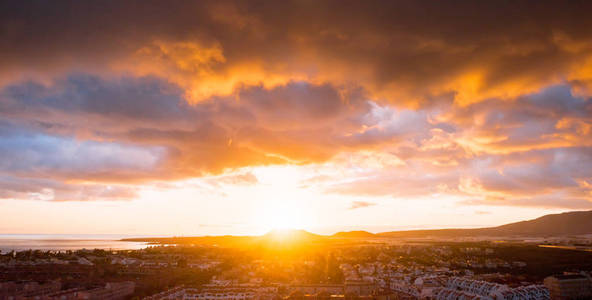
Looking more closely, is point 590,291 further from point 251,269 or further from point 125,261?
point 125,261

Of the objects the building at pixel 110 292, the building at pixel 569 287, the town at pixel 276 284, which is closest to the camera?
the building at pixel 110 292

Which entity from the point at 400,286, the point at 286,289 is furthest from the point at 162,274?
the point at 400,286

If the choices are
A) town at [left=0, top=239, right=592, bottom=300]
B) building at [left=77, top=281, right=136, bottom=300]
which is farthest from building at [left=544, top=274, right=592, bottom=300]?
building at [left=77, top=281, right=136, bottom=300]

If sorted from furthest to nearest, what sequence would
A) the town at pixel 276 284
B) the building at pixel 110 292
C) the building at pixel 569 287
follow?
1. the building at pixel 569 287
2. the town at pixel 276 284
3. the building at pixel 110 292

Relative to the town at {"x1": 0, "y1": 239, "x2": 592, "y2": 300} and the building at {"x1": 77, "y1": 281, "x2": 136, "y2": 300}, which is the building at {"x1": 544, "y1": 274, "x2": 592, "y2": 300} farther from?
the building at {"x1": 77, "y1": 281, "x2": 136, "y2": 300}

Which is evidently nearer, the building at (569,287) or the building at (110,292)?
the building at (110,292)

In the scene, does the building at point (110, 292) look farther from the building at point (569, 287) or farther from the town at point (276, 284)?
the building at point (569, 287)

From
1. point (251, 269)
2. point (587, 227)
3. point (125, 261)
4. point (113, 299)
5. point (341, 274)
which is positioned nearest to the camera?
point (113, 299)

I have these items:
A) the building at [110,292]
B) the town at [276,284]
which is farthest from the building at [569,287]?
the building at [110,292]
